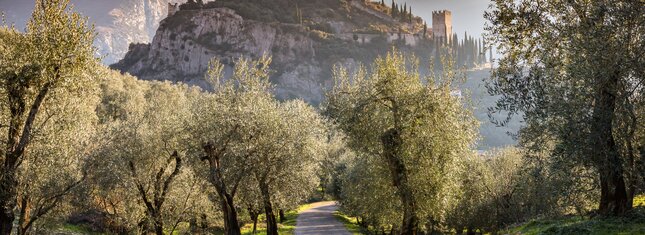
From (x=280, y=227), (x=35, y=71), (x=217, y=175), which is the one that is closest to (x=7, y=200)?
(x=35, y=71)

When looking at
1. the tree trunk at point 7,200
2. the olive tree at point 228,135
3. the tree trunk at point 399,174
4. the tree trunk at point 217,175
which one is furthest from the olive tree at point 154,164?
the tree trunk at point 399,174

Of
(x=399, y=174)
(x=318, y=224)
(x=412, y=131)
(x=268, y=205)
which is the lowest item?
(x=318, y=224)

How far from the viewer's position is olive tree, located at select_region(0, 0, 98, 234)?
18.4 m

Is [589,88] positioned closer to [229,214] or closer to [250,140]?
[250,140]

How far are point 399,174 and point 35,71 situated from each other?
60.4 ft

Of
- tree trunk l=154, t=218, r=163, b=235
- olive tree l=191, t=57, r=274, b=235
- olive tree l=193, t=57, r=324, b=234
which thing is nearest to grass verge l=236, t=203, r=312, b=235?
tree trunk l=154, t=218, r=163, b=235

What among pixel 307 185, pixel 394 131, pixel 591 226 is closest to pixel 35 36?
pixel 394 131

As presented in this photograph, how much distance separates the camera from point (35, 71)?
18.5m

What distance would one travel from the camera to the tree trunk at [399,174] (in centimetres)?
2536

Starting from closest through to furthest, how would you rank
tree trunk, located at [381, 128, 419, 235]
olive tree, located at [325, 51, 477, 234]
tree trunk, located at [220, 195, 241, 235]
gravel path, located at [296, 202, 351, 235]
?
olive tree, located at [325, 51, 477, 234] < tree trunk, located at [381, 128, 419, 235] < tree trunk, located at [220, 195, 241, 235] < gravel path, located at [296, 202, 351, 235]

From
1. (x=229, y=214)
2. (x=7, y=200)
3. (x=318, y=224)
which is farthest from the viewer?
(x=318, y=224)

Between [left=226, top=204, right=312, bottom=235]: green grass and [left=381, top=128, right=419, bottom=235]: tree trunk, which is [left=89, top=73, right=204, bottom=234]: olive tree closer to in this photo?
[left=381, top=128, right=419, bottom=235]: tree trunk

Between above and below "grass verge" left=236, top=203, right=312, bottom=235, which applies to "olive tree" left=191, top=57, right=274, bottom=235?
above

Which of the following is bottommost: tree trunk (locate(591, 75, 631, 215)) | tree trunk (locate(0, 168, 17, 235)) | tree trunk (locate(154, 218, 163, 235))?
tree trunk (locate(154, 218, 163, 235))
